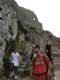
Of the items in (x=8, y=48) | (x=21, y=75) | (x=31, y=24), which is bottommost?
(x=21, y=75)

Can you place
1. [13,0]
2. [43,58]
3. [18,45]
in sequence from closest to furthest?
[43,58]
[18,45]
[13,0]

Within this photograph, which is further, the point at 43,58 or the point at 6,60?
the point at 6,60

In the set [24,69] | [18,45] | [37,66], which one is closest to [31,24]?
[18,45]

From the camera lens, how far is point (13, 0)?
33656 mm

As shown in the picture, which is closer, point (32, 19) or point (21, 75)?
point (21, 75)

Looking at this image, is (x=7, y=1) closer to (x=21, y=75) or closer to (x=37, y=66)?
(x=21, y=75)

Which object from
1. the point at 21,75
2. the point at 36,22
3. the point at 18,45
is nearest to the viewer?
the point at 21,75

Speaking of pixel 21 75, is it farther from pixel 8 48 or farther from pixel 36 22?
pixel 36 22

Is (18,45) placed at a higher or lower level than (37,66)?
higher

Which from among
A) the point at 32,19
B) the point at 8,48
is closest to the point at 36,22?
the point at 32,19

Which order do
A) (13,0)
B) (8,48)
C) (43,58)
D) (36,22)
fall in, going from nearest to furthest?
(43,58) → (8,48) → (13,0) → (36,22)

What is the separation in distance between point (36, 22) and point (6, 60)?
53.3 ft

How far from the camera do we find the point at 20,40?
94.8 ft

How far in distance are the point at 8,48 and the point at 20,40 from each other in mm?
3987
